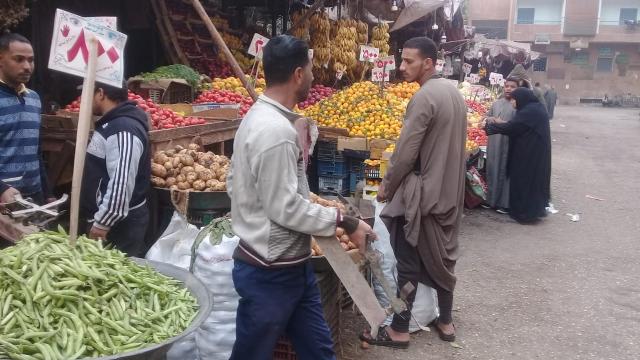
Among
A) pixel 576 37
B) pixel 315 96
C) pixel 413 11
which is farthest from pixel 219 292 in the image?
pixel 576 37

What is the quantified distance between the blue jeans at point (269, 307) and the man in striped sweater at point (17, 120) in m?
1.78

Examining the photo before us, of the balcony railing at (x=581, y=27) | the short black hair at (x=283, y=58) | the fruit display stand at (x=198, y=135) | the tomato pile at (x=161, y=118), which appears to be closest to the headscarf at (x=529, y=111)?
the fruit display stand at (x=198, y=135)

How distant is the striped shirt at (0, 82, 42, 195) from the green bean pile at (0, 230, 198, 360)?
114cm

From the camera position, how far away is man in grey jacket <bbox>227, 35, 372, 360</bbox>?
2.36 meters

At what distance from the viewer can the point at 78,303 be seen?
237 cm

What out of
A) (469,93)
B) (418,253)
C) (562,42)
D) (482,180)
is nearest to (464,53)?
(469,93)

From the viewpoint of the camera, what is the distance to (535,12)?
52125mm

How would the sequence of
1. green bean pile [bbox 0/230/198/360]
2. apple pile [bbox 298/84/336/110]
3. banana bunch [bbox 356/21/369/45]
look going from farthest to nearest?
banana bunch [bbox 356/21/369/45] < apple pile [bbox 298/84/336/110] < green bean pile [bbox 0/230/198/360]

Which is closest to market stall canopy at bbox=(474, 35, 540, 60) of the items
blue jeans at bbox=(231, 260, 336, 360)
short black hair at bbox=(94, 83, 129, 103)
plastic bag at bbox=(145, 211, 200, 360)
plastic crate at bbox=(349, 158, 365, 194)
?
plastic crate at bbox=(349, 158, 365, 194)

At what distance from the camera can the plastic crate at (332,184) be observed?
23.6ft

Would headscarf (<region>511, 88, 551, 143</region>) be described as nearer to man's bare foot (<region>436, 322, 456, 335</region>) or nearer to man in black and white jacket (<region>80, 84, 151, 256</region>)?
man's bare foot (<region>436, 322, 456, 335</region>)

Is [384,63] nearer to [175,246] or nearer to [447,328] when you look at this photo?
[447,328]

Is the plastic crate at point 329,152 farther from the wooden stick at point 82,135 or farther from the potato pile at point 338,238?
the wooden stick at point 82,135

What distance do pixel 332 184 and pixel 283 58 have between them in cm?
485
